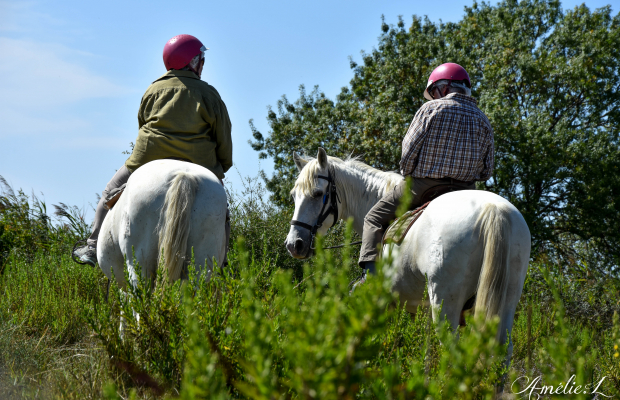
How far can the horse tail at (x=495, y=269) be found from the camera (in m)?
3.14

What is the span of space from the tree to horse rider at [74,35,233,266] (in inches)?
333

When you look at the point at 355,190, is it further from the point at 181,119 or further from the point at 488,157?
the point at 181,119

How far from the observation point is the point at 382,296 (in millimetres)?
1320

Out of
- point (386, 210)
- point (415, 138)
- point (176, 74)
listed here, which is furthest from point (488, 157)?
point (176, 74)

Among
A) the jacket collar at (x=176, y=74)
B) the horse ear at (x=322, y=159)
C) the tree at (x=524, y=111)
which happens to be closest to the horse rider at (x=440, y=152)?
the horse ear at (x=322, y=159)

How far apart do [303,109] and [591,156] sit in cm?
915

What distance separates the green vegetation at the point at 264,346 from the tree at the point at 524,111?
787cm

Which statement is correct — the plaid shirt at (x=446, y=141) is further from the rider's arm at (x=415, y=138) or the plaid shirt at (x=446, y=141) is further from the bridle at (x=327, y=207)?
the bridle at (x=327, y=207)

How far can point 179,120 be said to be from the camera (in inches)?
175

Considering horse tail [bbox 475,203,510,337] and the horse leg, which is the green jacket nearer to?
the horse leg

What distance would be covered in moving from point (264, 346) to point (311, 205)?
3.31 metres

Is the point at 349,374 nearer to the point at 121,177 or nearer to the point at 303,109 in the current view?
the point at 121,177

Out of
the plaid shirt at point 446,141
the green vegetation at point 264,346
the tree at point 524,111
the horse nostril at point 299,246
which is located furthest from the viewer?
the tree at point 524,111

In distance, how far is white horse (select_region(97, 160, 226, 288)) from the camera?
347 cm
